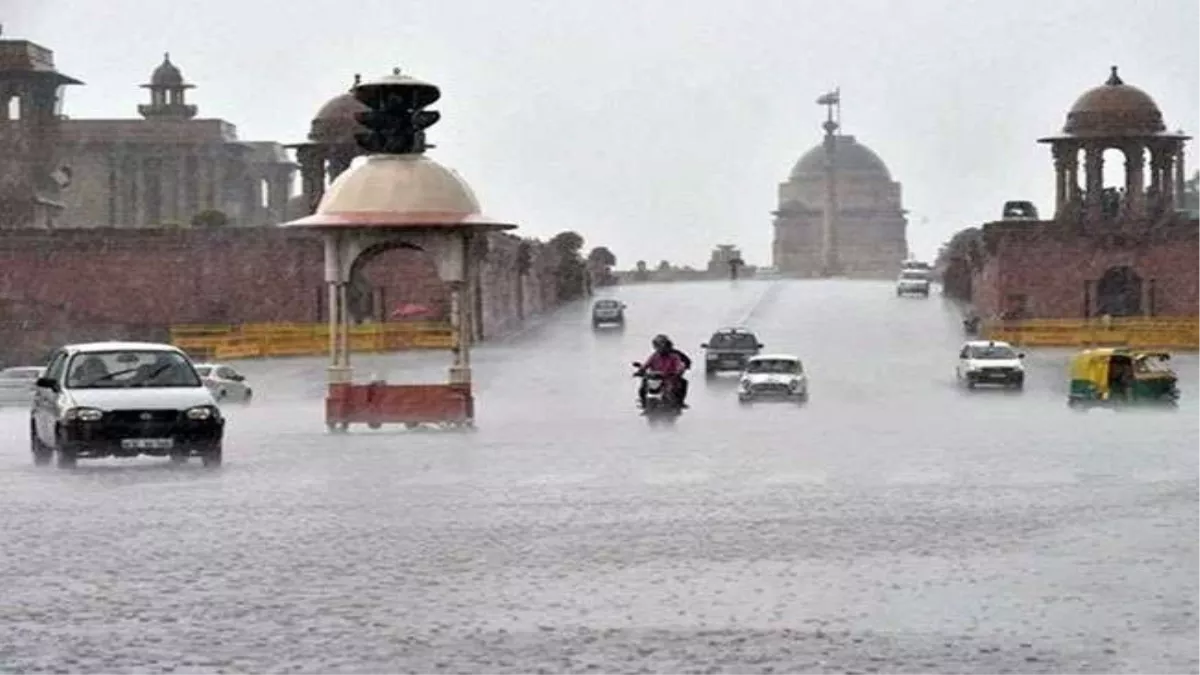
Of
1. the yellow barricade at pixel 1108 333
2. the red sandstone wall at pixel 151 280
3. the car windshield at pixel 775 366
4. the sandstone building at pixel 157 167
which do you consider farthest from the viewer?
the sandstone building at pixel 157 167

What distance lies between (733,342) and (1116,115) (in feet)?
105

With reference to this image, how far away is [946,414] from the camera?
134 ft

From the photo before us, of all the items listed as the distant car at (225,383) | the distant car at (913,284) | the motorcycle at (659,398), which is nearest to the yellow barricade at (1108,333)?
the distant car at (913,284)

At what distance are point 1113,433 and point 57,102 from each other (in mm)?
71823

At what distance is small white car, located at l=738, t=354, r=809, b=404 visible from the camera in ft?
155

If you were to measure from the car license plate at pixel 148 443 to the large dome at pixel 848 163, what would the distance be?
158654 mm

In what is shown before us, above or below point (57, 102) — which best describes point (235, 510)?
below

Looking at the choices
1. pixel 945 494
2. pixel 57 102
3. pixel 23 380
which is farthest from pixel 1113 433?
pixel 57 102

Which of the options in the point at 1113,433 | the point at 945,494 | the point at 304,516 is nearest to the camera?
the point at 304,516

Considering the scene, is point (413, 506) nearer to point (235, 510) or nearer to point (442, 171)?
point (235, 510)

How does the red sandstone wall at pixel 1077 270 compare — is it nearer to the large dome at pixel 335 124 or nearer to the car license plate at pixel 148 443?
the large dome at pixel 335 124

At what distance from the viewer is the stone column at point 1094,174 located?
88.2 meters

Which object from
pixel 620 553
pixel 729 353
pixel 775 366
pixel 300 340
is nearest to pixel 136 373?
pixel 620 553

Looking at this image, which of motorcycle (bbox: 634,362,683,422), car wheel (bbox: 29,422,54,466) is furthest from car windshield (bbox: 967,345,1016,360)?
car wheel (bbox: 29,422,54,466)
